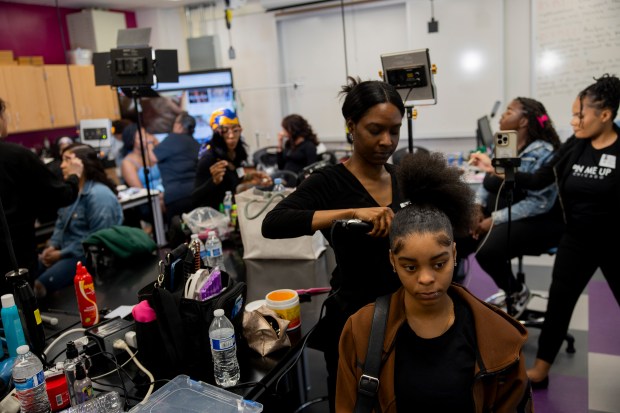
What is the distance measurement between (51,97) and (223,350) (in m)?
5.84

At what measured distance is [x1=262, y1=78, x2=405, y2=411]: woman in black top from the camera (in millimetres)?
1497


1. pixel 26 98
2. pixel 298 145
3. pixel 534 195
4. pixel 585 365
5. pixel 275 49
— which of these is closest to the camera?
pixel 585 365

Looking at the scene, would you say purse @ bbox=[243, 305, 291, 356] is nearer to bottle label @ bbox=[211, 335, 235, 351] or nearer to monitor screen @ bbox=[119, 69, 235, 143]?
bottle label @ bbox=[211, 335, 235, 351]

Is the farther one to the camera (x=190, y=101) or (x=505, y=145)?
(x=190, y=101)

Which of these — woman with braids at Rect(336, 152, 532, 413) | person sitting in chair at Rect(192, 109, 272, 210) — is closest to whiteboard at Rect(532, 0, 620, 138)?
person sitting in chair at Rect(192, 109, 272, 210)

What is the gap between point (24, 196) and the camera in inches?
95.4

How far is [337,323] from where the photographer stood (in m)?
1.57

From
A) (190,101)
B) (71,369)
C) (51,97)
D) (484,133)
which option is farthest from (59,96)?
(71,369)

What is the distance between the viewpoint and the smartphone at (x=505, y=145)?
2365 mm

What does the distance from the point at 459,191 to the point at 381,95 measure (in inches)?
14.7

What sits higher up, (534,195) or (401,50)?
(401,50)

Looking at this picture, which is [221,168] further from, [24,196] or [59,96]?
[59,96]

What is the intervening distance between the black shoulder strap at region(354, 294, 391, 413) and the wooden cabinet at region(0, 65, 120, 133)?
17.9 feet

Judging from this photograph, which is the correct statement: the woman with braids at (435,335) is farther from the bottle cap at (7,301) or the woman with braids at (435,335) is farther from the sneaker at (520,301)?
the sneaker at (520,301)
